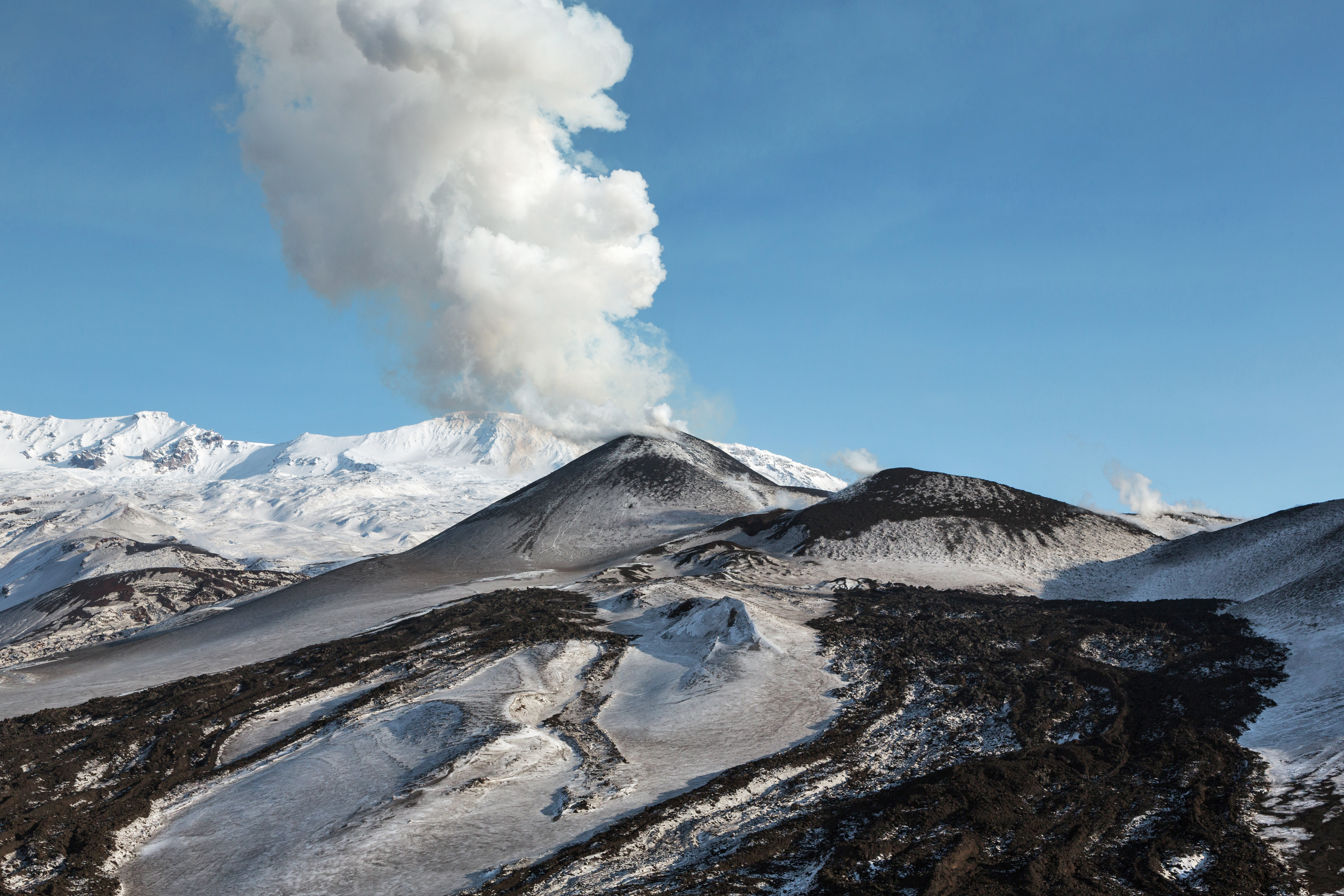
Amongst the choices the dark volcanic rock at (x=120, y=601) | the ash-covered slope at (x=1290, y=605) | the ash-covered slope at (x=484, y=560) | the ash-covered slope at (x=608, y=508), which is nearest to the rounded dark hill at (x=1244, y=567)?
the ash-covered slope at (x=1290, y=605)

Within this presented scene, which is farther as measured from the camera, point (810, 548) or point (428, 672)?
point (810, 548)

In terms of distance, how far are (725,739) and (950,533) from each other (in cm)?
5954

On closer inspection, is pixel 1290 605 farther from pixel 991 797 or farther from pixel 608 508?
pixel 608 508

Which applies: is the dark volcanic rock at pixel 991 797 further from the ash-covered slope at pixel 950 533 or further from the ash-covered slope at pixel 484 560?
the ash-covered slope at pixel 484 560

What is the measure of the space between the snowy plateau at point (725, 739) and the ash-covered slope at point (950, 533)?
4.21 metres

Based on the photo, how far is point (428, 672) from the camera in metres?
42.3

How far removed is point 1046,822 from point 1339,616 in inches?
1195

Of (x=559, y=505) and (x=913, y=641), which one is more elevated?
(x=559, y=505)

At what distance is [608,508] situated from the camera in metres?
119

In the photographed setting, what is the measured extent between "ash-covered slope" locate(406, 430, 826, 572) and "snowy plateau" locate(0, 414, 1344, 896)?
30.9 metres

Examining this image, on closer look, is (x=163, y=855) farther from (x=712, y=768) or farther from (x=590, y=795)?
(x=712, y=768)

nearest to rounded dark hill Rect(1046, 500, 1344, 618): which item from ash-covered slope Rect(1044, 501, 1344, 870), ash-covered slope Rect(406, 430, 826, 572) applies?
ash-covered slope Rect(1044, 501, 1344, 870)

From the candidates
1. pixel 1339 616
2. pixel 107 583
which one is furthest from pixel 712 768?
pixel 107 583

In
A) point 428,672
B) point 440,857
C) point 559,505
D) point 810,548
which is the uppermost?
point 559,505
